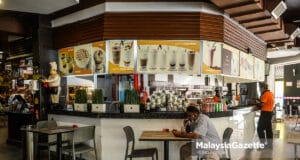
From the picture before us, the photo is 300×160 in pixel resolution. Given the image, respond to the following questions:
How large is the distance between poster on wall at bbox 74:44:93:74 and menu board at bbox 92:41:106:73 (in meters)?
0.15

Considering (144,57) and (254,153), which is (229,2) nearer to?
(144,57)

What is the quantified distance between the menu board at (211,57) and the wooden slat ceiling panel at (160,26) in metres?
0.33

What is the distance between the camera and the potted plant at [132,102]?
567 cm

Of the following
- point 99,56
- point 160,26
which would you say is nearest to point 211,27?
point 160,26

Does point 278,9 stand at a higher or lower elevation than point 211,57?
higher

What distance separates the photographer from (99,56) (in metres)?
6.30

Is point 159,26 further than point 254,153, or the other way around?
point 254,153

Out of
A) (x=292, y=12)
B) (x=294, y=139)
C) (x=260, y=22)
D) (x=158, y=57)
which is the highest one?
(x=292, y=12)

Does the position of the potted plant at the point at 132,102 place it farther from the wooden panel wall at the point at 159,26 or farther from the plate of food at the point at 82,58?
the plate of food at the point at 82,58

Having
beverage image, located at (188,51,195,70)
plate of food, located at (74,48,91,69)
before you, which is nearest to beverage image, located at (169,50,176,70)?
beverage image, located at (188,51,195,70)

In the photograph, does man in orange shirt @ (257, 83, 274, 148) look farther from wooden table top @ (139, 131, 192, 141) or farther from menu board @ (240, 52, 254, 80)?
wooden table top @ (139, 131, 192, 141)

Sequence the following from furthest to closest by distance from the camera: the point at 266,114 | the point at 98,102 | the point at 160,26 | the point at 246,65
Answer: the point at 246,65 < the point at 266,114 < the point at 160,26 < the point at 98,102

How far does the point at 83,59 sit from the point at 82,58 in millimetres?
47

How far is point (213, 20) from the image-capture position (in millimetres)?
6223
